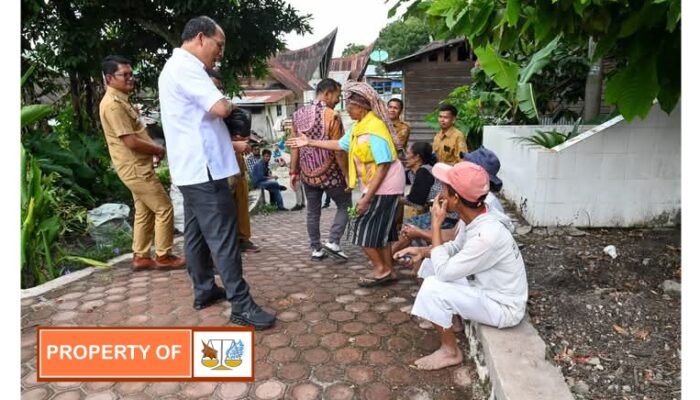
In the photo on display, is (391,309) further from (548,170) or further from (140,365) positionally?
(548,170)

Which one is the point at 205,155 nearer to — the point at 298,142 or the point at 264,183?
the point at 298,142

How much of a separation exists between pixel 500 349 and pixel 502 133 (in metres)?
4.44

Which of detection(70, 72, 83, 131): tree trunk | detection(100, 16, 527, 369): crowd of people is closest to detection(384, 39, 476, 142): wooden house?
detection(70, 72, 83, 131): tree trunk

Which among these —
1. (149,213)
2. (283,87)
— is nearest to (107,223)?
(149,213)

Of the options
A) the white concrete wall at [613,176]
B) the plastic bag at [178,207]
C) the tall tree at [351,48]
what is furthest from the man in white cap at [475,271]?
the tall tree at [351,48]

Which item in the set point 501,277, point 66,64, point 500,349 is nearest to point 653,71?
point 501,277

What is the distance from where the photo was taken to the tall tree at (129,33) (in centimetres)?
706

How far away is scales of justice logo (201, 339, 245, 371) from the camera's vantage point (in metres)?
2.45

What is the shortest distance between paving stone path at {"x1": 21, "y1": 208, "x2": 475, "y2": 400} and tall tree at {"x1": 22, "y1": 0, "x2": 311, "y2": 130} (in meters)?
4.72

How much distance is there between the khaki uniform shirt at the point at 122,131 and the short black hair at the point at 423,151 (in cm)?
225

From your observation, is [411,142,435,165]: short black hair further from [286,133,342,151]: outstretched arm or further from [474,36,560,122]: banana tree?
[474,36,560,122]: banana tree

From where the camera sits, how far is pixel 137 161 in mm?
3830

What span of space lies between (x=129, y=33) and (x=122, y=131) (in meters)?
5.66

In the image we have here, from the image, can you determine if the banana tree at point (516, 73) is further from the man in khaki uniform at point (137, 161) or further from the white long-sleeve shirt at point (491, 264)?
the man in khaki uniform at point (137, 161)
